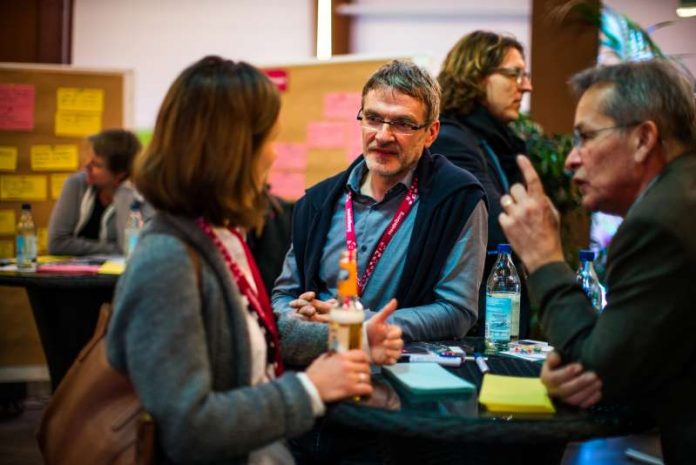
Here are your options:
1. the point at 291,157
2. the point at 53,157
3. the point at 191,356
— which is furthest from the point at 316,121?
the point at 191,356

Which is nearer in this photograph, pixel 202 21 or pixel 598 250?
pixel 598 250

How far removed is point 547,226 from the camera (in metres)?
1.59

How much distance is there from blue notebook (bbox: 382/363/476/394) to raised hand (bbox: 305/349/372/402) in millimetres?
107

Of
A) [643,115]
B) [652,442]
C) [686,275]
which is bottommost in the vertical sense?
[652,442]

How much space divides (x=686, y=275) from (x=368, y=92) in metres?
1.15

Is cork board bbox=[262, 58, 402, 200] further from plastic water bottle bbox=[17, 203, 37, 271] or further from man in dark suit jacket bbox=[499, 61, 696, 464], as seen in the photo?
man in dark suit jacket bbox=[499, 61, 696, 464]

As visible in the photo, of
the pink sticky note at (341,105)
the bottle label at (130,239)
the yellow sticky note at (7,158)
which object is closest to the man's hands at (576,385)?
the bottle label at (130,239)

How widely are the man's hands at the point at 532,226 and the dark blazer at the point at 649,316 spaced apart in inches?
2.2

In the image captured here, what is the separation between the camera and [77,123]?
521 cm

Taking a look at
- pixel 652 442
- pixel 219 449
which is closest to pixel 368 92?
pixel 219 449

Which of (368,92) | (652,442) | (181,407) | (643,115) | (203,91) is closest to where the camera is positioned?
(181,407)

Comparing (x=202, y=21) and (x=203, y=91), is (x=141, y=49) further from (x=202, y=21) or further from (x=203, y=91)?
(x=203, y=91)

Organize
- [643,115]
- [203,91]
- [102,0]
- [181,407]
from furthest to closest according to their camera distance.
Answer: [102,0] → [643,115] → [203,91] → [181,407]

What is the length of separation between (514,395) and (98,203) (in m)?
3.75
